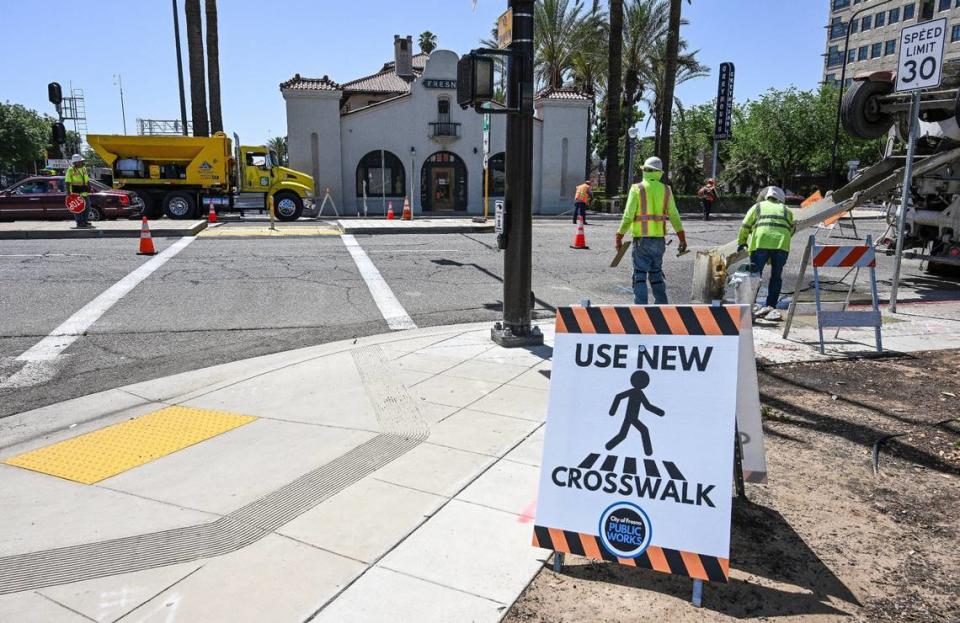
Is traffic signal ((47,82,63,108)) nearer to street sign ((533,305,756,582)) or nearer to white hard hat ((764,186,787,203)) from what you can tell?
white hard hat ((764,186,787,203))

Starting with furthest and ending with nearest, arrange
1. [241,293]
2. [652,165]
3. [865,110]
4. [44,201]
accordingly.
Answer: [44,201] → [865,110] → [241,293] → [652,165]

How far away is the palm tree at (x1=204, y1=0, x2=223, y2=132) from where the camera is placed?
2981cm

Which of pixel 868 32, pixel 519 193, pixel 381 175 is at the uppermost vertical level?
pixel 868 32

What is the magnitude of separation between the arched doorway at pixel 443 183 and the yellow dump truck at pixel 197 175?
28.7 feet

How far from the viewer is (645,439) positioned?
3.02 metres

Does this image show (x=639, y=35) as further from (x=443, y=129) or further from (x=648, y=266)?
(x=648, y=266)

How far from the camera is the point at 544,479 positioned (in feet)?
10.3

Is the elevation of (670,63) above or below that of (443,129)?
above

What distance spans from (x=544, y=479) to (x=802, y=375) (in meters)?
4.11

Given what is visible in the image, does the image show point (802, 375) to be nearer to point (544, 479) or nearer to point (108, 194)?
point (544, 479)

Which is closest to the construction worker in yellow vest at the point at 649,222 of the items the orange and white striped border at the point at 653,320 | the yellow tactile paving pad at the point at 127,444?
the orange and white striped border at the point at 653,320

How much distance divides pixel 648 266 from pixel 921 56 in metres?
4.12

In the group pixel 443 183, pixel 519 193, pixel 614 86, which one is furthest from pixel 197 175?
pixel 519 193

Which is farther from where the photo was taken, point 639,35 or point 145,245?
point 639,35
